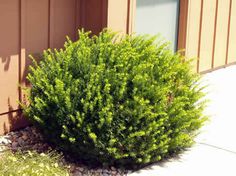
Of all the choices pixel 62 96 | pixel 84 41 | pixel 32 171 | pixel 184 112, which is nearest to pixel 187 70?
pixel 184 112

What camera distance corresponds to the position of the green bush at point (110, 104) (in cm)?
593

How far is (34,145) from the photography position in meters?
6.58

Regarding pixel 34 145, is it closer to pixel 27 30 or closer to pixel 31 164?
pixel 31 164

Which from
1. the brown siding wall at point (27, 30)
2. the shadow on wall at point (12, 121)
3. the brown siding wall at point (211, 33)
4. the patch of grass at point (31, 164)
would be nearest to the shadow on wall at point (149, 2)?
the brown siding wall at point (211, 33)

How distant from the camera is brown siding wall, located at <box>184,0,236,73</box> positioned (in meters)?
9.77

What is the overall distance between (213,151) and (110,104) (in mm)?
1542

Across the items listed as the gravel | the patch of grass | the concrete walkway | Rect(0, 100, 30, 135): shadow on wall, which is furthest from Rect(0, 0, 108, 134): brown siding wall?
the concrete walkway

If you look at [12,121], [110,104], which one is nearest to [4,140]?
[12,121]

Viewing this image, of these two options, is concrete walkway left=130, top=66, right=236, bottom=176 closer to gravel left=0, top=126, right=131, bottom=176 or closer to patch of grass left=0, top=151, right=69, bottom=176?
gravel left=0, top=126, right=131, bottom=176

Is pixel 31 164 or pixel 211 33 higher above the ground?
pixel 211 33

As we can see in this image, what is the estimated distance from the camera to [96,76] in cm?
607

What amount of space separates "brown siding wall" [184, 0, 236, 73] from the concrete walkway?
101 cm

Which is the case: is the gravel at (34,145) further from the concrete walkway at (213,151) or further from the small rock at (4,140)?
the concrete walkway at (213,151)

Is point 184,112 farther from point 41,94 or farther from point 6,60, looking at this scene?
point 6,60
